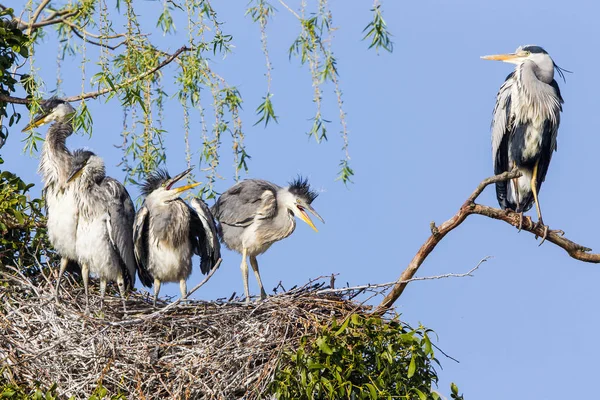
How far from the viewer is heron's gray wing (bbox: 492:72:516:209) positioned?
7529 millimetres

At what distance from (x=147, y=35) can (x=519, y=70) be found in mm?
2405

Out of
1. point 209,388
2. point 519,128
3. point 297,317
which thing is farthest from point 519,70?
point 209,388

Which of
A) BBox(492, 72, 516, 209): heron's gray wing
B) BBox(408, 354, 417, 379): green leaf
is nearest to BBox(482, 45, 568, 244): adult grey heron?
BBox(492, 72, 516, 209): heron's gray wing

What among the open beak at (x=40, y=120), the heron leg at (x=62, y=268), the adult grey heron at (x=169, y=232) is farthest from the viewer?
the open beak at (x=40, y=120)

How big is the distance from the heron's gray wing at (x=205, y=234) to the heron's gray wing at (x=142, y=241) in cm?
27

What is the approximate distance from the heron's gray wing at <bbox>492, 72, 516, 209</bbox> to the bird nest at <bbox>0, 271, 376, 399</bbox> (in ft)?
6.39

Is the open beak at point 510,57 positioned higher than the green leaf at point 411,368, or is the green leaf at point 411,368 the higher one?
the open beak at point 510,57

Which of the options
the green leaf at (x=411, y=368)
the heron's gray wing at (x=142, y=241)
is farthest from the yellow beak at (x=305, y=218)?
the green leaf at (x=411, y=368)

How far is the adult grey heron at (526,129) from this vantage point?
7438 millimetres

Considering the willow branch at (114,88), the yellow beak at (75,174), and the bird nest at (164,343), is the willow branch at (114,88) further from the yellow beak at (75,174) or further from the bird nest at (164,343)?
the bird nest at (164,343)

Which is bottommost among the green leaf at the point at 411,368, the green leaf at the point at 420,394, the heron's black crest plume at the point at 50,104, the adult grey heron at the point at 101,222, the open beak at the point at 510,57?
the green leaf at the point at 420,394

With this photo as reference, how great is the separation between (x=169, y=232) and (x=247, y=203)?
523mm

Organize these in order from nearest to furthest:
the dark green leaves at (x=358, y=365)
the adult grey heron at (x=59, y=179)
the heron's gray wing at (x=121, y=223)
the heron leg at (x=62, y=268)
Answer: the dark green leaves at (x=358, y=365) < the heron leg at (x=62, y=268) < the adult grey heron at (x=59, y=179) < the heron's gray wing at (x=121, y=223)

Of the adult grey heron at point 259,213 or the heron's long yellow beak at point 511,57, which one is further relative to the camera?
the heron's long yellow beak at point 511,57
